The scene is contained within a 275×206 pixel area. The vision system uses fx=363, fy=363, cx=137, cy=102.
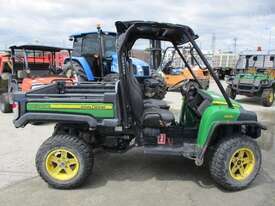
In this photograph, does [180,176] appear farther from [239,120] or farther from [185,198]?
[239,120]

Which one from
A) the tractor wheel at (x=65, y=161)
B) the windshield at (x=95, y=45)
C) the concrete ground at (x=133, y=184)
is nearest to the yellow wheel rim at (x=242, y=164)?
the concrete ground at (x=133, y=184)

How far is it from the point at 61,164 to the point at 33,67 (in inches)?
255

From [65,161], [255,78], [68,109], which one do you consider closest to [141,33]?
[68,109]

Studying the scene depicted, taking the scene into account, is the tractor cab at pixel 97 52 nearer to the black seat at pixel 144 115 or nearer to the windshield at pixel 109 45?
the windshield at pixel 109 45

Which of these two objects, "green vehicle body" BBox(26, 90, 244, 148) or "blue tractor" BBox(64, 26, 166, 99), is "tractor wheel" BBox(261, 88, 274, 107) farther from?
"green vehicle body" BBox(26, 90, 244, 148)

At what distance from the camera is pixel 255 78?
472 inches

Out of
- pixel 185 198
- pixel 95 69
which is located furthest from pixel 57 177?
pixel 95 69

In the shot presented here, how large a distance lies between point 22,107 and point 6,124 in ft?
13.4

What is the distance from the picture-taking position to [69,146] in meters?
4.17

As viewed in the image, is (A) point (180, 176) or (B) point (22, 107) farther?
(A) point (180, 176)

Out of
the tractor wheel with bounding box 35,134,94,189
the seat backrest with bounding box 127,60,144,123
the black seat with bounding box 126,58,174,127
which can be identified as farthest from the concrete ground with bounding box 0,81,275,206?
the seat backrest with bounding box 127,60,144,123

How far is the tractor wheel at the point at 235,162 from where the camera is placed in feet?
13.5

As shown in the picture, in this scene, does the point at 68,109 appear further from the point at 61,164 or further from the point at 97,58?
the point at 97,58

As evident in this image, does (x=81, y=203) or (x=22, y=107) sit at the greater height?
(x=22, y=107)
